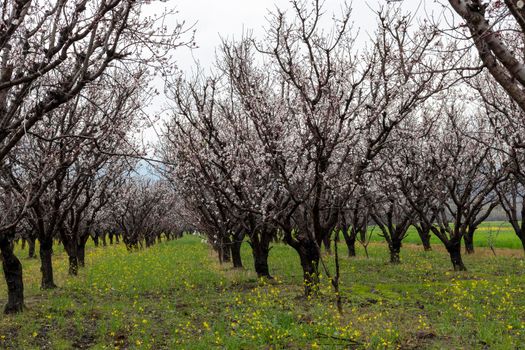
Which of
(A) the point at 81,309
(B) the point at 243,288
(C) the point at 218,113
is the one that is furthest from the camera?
(C) the point at 218,113

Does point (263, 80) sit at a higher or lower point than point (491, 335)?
higher

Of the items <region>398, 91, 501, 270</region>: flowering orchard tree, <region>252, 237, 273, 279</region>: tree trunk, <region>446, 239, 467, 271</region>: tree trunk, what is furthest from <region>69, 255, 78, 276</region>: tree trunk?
<region>446, 239, 467, 271</region>: tree trunk

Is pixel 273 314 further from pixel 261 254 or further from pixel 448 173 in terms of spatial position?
pixel 448 173

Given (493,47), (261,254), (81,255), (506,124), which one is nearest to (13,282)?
(261,254)

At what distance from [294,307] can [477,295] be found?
589cm

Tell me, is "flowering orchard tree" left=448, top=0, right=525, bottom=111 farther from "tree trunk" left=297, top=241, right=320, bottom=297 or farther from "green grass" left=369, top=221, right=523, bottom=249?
"green grass" left=369, top=221, right=523, bottom=249

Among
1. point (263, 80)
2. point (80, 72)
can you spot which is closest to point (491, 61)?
point (80, 72)

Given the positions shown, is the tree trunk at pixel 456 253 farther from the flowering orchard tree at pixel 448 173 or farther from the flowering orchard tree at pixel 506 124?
the flowering orchard tree at pixel 506 124

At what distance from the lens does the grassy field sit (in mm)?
9633

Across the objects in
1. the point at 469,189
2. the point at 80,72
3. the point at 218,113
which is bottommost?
the point at 469,189

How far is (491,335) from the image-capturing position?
9414mm

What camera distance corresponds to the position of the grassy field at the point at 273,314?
31.6 feet

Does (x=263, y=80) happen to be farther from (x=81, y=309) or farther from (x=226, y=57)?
(x=81, y=309)

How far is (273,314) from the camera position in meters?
11.8
